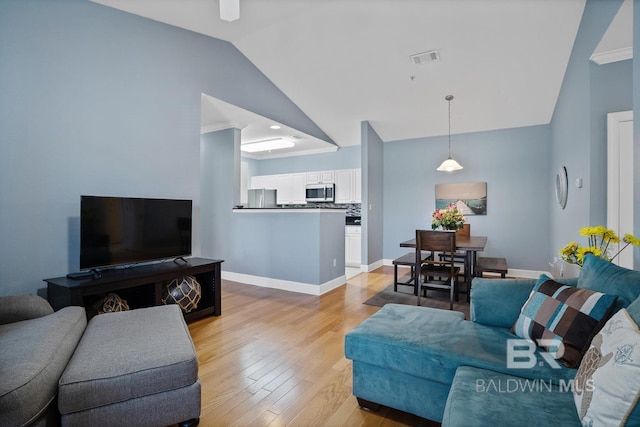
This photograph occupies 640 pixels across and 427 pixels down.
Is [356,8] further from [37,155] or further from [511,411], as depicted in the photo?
[511,411]

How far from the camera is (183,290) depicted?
3045mm

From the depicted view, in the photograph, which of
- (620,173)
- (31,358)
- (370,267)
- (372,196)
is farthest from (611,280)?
(372,196)

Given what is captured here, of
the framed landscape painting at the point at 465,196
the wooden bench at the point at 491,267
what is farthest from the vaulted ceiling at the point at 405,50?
the wooden bench at the point at 491,267

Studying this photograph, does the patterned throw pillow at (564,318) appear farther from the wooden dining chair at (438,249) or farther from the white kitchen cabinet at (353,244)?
the white kitchen cabinet at (353,244)

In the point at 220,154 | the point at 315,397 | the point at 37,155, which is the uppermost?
the point at 220,154

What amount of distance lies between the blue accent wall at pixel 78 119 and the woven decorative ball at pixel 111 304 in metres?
0.44

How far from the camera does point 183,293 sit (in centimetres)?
304

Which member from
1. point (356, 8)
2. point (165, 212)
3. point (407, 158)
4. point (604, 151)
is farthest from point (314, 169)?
point (604, 151)

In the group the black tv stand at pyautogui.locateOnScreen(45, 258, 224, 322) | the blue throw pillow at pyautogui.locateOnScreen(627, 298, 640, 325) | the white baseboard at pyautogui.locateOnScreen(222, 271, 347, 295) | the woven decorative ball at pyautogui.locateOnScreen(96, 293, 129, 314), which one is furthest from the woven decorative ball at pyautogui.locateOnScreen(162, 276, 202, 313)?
the blue throw pillow at pyautogui.locateOnScreen(627, 298, 640, 325)

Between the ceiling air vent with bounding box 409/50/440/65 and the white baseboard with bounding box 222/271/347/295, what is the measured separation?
316cm

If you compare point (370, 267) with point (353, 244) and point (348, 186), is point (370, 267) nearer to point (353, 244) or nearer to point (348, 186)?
point (353, 244)

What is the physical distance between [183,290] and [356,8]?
351cm

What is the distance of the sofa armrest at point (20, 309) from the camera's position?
6.04 feet

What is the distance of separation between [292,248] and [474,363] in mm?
3081
